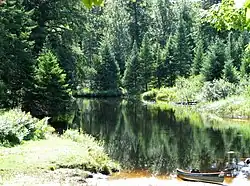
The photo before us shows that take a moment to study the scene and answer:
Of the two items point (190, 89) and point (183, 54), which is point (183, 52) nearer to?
point (183, 54)

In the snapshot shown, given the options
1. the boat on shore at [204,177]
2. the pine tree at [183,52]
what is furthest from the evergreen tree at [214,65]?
Answer: the boat on shore at [204,177]

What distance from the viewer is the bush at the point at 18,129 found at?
60.5 feet

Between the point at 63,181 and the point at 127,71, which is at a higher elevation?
the point at 127,71

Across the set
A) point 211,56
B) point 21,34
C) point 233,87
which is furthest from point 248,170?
point 211,56

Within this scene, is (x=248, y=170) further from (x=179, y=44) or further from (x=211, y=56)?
(x=179, y=44)

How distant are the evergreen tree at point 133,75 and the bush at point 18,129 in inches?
1704

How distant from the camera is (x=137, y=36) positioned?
8375cm

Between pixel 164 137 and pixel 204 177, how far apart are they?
11.8 meters

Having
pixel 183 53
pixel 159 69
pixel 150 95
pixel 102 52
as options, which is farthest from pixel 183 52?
pixel 102 52

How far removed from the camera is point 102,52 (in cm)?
6631

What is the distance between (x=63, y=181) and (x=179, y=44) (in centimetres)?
5326

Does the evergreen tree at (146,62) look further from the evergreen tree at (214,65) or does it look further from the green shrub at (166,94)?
the evergreen tree at (214,65)

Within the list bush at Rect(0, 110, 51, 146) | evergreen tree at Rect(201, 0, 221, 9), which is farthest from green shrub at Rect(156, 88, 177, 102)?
evergreen tree at Rect(201, 0, 221, 9)

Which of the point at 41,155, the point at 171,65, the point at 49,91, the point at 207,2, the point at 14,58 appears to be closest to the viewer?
the point at 41,155
